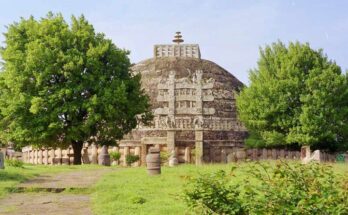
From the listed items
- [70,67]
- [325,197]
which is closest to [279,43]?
[70,67]

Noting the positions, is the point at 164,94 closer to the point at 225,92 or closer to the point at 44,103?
the point at 225,92

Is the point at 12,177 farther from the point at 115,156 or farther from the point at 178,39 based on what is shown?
the point at 178,39

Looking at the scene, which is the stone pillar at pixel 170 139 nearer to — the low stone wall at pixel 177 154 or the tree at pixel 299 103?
the low stone wall at pixel 177 154

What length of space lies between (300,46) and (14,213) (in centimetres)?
3077

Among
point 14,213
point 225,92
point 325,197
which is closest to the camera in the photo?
point 325,197

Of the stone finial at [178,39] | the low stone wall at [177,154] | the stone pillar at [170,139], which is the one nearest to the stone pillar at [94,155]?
the low stone wall at [177,154]

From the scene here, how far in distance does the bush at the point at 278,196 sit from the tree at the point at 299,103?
87.4 feet

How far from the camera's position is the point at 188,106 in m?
42.3

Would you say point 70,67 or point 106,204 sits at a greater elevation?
point 70,67

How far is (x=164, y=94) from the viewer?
141ft

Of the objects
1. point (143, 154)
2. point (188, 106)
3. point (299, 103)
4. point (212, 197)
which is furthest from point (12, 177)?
point (188, 106)

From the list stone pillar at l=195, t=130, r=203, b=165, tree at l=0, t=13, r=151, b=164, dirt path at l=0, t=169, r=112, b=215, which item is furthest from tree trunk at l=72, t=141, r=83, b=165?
dirt path at l=0, t=169, r=112, b=215

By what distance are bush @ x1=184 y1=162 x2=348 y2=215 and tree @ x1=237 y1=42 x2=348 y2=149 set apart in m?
26.6

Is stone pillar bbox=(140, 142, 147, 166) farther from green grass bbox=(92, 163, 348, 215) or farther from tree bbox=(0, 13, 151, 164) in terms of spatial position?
green grass bbox=(92, 163, 348, 215)
